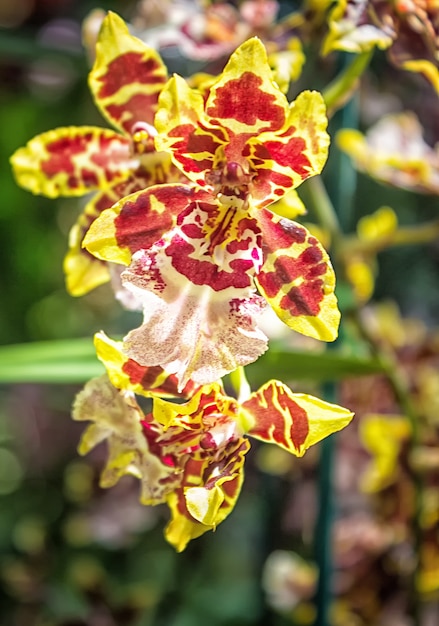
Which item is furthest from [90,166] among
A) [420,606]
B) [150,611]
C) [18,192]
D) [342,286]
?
[18,192]

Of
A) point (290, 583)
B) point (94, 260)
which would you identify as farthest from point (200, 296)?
point (290, 583)

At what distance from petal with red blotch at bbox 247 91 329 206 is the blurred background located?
311mm

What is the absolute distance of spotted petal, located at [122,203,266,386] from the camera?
1.33 ft

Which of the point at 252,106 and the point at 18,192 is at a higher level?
the point at 252,106

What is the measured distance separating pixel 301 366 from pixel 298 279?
0.16m

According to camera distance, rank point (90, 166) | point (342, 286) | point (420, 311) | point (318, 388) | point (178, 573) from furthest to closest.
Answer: point (420, 311)
point (178, 573)
point (318, 388)
point (342, 286)
point (90, 166)

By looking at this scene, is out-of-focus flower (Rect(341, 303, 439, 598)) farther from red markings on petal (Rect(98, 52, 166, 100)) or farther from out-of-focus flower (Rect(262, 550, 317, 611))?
red markings on petal (Rect(98, 52, 166, 100))

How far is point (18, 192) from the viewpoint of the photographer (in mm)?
1432

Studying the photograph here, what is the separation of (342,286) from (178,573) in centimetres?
59

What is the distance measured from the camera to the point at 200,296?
429mm

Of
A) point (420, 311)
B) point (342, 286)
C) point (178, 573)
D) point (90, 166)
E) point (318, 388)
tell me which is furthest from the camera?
point (420, 311)

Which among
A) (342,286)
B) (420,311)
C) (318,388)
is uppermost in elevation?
(342,286)

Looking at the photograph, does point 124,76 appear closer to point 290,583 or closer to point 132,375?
point 132,375

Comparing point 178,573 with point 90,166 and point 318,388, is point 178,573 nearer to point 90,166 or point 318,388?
point 318,388
